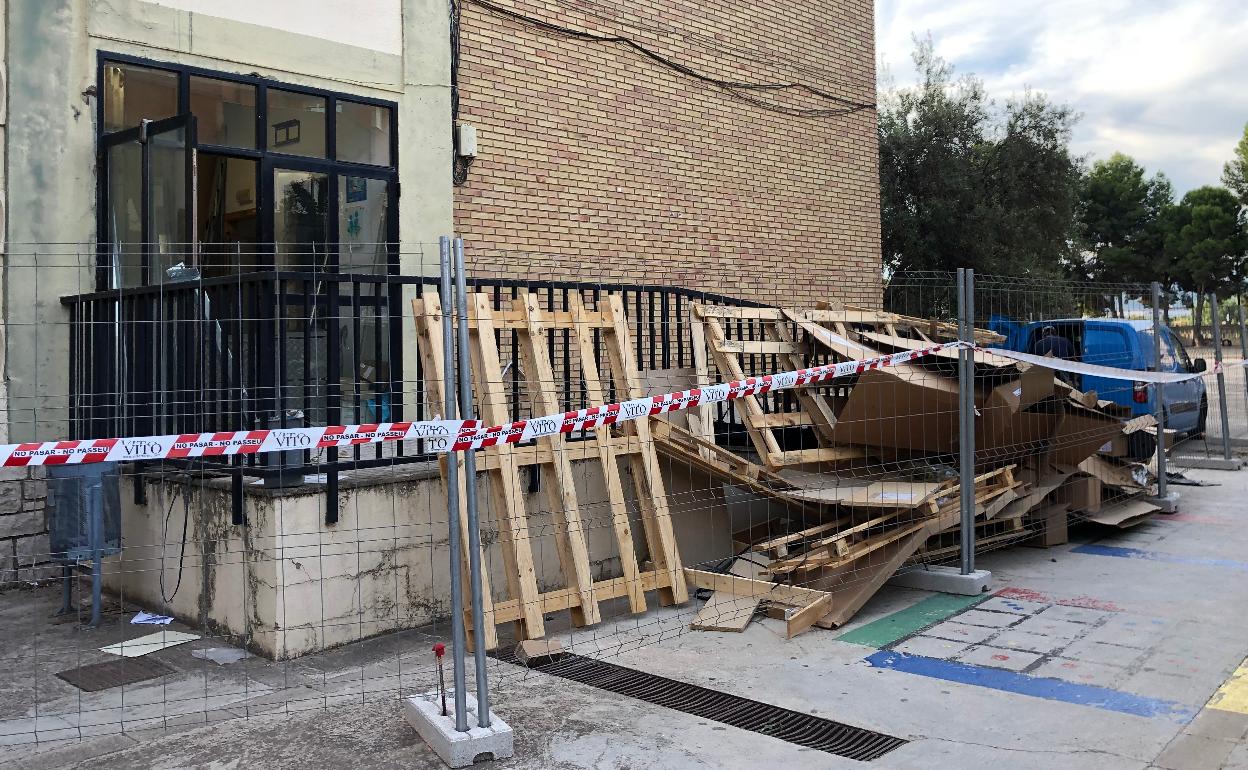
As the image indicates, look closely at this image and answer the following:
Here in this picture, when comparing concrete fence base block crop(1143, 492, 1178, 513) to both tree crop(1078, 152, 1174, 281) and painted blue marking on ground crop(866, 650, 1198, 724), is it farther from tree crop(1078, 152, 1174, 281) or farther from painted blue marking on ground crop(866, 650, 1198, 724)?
tree crop(1078, 152, 1174, 281)

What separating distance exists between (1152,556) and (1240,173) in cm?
4937

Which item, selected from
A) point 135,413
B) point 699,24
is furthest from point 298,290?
point 699,24

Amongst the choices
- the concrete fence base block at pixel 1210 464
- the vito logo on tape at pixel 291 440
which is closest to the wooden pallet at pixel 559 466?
the vito logo on tape at pixel 291 440

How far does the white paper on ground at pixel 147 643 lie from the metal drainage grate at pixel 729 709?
1.99 meters

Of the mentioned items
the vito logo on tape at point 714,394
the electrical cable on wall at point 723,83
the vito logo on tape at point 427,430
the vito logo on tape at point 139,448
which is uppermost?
the electrical cable on wall at point 723,83

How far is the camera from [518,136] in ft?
34.0

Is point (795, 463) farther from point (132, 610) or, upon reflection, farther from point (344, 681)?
point (132, 610)

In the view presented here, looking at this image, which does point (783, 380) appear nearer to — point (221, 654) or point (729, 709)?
point (729, 709)

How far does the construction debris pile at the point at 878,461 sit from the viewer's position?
652cm

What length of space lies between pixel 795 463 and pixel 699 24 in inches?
265

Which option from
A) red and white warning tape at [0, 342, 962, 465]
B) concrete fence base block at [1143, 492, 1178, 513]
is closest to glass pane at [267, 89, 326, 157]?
red and white warning tape at [0, 342, 962, 465]

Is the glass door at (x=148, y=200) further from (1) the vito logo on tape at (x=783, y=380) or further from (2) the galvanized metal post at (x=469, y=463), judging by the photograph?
(1) the vito logo on tape at (x=783, y=380)

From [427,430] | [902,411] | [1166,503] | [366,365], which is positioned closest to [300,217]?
[366,365]

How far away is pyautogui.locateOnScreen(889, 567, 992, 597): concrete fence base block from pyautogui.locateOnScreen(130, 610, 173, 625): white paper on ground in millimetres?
4783
